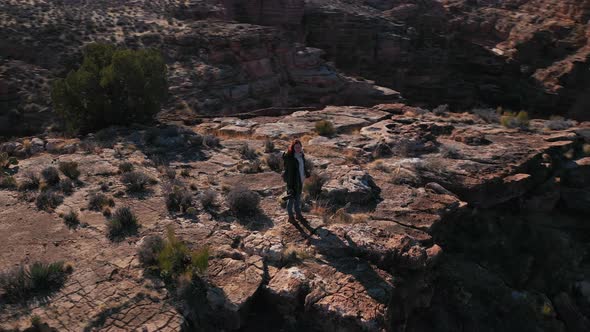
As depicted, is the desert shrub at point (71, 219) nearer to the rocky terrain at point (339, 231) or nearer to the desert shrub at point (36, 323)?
the rocky terrain at point (339, 231)

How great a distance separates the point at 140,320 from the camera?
6.08 metres

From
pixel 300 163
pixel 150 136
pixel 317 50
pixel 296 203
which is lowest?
pixel 317 50

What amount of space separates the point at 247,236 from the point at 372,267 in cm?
235

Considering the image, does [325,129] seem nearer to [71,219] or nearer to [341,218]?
[341,218]

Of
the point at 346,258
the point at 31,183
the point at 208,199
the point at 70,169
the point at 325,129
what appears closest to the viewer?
the point at 346,258

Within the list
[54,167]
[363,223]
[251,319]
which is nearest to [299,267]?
[251,319]

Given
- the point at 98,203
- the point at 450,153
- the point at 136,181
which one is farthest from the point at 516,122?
the point at 98,203

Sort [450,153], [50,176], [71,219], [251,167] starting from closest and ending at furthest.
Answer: [71,219] < [50,176] < [251,167] < [450,153]

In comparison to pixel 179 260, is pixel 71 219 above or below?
below

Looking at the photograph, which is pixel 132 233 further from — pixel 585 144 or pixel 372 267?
pixel 585 144

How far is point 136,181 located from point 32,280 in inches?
149

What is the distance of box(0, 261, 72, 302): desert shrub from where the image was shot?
246 inches

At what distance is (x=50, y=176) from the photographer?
33.1 ft

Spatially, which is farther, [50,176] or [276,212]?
[50,176]
